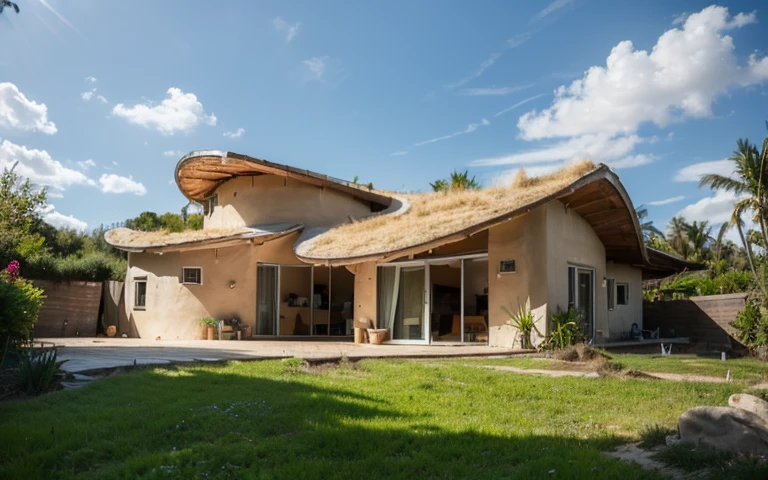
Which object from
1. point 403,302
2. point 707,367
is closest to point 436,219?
point 403,302

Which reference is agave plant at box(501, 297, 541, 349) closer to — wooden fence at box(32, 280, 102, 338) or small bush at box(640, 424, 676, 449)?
small bush at box(640, 424, 676, 449)

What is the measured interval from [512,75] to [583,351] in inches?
341

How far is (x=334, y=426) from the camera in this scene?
5.41m

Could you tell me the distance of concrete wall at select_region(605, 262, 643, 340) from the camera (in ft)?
60.3

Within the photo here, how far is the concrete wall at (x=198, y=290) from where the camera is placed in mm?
17219

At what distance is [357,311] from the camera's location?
16.8 m

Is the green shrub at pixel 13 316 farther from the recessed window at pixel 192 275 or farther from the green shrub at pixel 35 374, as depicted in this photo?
the recessed window at pixel 192 275

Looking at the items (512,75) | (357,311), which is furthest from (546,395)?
(512,75)

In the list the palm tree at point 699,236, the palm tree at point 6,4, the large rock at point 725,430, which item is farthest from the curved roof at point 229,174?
the palm tree at point 699,236

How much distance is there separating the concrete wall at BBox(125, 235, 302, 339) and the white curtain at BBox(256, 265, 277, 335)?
0.30 metres

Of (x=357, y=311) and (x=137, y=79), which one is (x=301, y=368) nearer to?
(x=357, y=311)

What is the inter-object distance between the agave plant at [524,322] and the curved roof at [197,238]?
25.2 ft

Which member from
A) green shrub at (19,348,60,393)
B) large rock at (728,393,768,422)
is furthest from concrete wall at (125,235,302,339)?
large rock at (728,393,768,422)

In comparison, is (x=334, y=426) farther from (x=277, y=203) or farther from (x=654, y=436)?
(x=277, y=203)
